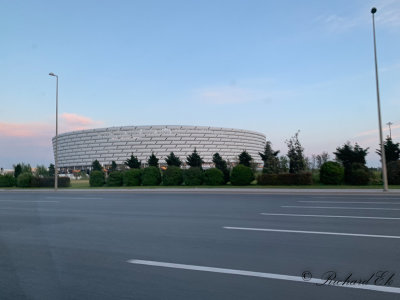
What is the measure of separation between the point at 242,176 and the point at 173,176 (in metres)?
6.29

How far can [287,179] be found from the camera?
23625 millimetres

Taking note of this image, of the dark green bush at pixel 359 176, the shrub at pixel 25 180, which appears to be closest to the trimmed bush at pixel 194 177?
the dark green bush at pixel 359 176

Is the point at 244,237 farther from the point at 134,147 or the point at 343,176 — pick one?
the point at 134,147

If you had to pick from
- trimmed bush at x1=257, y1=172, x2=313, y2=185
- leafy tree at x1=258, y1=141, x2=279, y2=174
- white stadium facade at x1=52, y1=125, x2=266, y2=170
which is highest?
white stadium facade at x1=52, y1=125, x2=266, y2=170

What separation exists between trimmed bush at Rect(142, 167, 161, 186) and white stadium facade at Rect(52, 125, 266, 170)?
268 ft

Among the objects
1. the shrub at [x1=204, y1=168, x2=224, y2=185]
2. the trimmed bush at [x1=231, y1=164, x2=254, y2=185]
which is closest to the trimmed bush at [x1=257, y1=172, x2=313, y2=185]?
the trimmed bush at [x1=231, y1=164, x2=254, y2=185]

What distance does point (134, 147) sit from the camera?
116188mm

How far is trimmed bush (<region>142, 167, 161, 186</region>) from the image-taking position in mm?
28609

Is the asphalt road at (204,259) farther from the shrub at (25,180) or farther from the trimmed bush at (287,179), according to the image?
the shrub at (25,180)

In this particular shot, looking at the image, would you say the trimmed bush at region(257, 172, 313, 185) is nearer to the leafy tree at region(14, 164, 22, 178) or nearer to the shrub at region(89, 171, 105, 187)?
the shrub at region(89, 171, 105, 187)

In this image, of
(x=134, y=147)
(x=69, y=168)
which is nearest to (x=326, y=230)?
(x=134, y=147)

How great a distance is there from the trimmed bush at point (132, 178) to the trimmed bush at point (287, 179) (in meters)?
11.5

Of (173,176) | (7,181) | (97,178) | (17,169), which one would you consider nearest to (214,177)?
(173,176)

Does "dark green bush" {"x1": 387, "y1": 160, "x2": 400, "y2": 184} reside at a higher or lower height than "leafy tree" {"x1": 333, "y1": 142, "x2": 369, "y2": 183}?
lower
